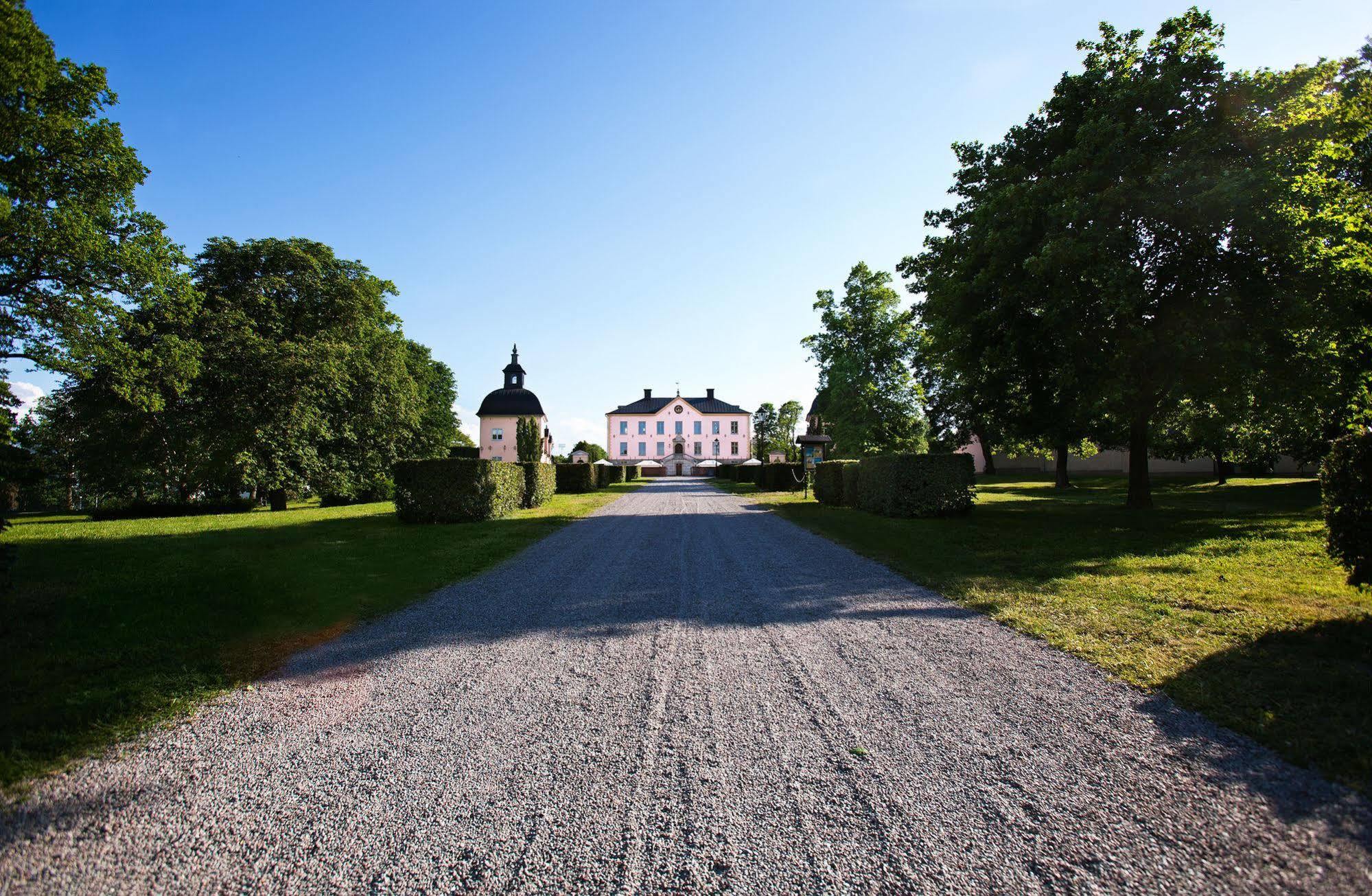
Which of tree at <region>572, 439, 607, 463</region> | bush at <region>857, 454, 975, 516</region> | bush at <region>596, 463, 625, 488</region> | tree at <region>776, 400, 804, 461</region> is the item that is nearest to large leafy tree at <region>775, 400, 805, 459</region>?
tree at <region>776, 400, 804, 461</region>

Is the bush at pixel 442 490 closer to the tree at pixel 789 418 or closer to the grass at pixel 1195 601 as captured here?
the grass at pixel 1195 601

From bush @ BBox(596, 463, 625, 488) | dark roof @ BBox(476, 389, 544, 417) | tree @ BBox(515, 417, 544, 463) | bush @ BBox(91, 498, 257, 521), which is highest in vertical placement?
dark roof @ BBox(476, 389, 544, 417)

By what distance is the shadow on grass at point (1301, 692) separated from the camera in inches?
114

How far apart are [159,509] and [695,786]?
28.7 meters

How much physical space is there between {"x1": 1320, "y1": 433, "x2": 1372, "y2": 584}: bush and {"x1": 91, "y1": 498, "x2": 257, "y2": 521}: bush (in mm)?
27955

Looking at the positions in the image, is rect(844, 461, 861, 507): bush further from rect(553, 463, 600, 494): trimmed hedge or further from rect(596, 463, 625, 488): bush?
rect(596, 463, 625, 488): bush

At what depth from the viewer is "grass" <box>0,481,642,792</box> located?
11.7 ft

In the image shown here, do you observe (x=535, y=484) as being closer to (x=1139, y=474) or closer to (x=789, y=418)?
(x=1139, y=474)

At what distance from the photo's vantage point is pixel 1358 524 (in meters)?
5.14

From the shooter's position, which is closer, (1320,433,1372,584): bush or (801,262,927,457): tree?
(1320,433,1372,584): bush

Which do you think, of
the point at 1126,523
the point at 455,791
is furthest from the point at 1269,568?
the point at 455,791

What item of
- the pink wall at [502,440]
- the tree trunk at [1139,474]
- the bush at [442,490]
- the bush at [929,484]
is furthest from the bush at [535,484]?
the pink wall at [502,440]

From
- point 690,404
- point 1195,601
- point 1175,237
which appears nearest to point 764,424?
point 690,404

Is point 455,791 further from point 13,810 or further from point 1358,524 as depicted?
point 1358,524
